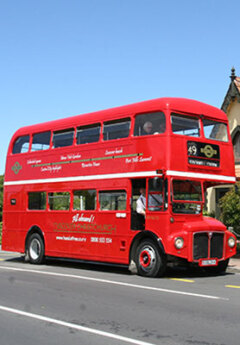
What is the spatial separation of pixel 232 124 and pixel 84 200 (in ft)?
40.9

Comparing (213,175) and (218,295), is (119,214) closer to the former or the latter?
(213,175)

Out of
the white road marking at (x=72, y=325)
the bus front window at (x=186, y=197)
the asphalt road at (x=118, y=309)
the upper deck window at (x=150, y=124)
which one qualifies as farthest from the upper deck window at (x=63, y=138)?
the white road marking at (x=72, y=325)

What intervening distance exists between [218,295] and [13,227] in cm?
960

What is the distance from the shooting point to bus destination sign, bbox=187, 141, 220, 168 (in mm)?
13195

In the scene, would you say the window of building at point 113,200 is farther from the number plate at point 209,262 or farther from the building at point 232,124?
the building at point 232,124

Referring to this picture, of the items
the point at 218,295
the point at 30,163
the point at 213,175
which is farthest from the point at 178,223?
the point at 30,163

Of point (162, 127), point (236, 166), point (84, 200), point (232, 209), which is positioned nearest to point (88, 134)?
point (84, 200)

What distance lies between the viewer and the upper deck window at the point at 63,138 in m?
15.8

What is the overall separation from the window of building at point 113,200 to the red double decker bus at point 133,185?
0.03 metres

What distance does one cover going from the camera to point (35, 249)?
17.1 m

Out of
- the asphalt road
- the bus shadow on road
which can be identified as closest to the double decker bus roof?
the bus shadow on road

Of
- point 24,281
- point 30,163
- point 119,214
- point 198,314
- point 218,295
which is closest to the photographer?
point 198,314

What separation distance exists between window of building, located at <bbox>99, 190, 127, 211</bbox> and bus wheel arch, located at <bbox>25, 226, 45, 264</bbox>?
10.2 ft

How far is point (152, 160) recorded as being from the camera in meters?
13.1
